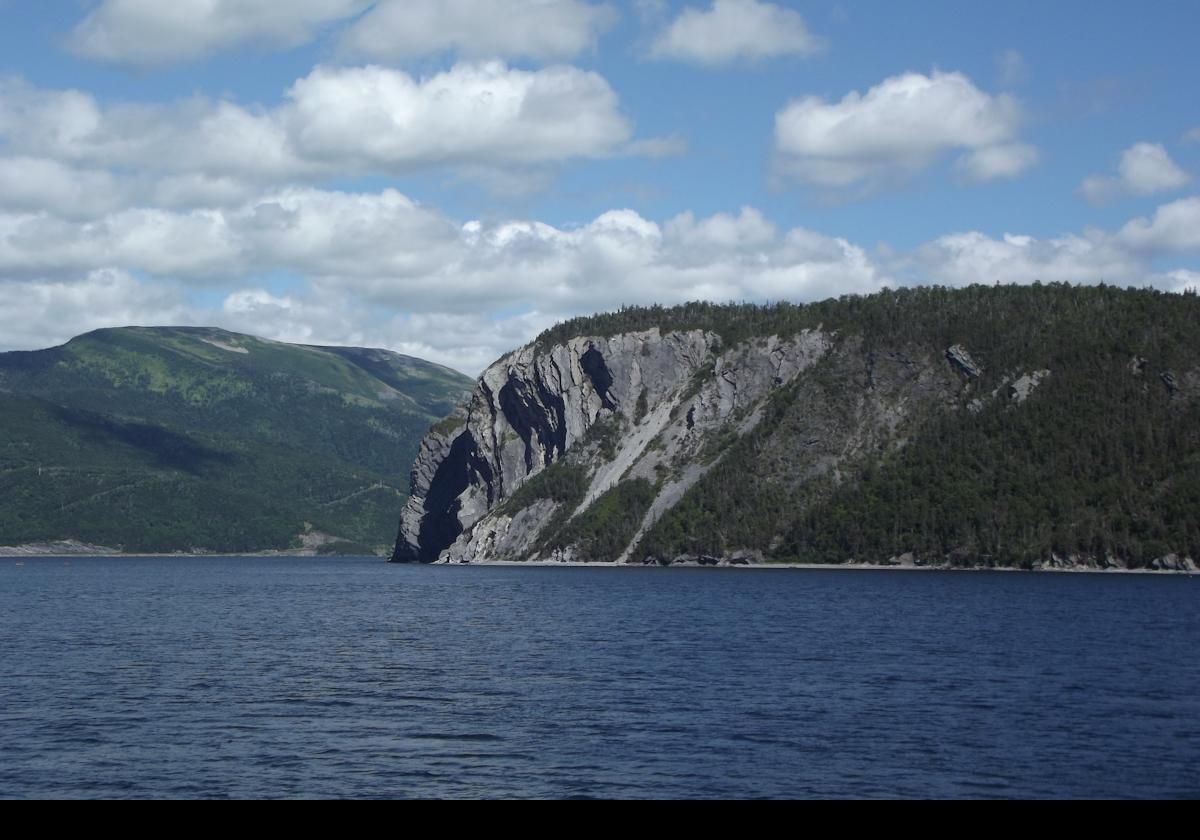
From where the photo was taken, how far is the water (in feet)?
136

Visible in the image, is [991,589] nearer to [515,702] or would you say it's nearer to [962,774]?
[515,702]

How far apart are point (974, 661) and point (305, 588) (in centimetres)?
13592

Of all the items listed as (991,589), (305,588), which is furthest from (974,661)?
(305,588)

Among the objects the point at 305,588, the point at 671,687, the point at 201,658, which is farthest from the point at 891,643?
the point at 305,588

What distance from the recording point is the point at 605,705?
58156 mm

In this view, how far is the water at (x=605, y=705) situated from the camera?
4138 cm

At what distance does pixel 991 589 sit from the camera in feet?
538
